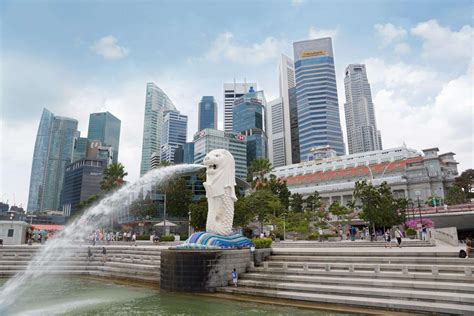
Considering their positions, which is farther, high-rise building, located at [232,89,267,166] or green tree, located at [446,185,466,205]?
high-rise building, located at [232,89,267,166]

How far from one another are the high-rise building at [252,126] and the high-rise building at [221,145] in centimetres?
3720

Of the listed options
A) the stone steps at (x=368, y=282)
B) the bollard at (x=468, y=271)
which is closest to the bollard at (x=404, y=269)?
the stone steps at (x=368, y=282)

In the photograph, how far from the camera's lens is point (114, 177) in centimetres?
5156

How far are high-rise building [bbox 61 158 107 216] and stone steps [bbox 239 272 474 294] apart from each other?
12239 cm

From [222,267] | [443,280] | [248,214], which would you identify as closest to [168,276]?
[222,267]

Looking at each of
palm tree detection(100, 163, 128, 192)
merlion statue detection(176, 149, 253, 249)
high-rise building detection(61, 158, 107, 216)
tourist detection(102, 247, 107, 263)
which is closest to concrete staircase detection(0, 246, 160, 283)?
tourist detection(102, 247, 107, 263)

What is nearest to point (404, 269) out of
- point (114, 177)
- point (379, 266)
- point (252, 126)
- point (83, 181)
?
point (379, 266)

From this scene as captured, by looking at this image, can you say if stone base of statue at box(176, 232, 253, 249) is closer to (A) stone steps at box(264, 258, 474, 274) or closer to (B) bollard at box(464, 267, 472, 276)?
(A) stone steps at box(264, 258, 474, 274)

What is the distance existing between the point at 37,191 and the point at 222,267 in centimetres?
20932

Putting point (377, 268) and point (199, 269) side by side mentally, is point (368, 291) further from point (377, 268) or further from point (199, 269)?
point (199, 269)

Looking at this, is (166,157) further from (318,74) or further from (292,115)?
(318,74)

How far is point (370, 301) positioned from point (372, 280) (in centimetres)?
129

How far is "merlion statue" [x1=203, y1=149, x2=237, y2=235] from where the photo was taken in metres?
16.4

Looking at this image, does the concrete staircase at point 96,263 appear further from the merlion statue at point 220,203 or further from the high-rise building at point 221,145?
the high-rise building at point 221,145
